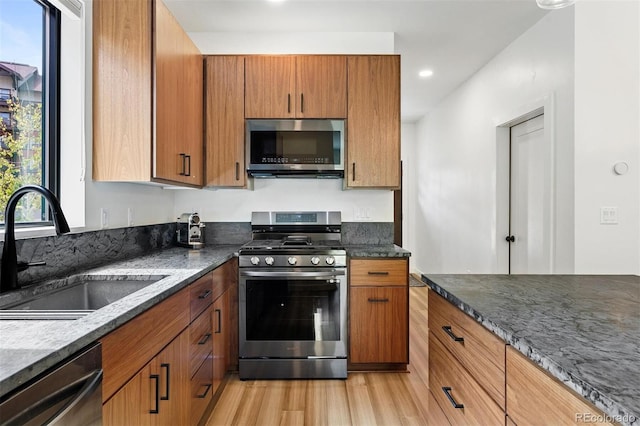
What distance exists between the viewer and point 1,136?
1.49 metres

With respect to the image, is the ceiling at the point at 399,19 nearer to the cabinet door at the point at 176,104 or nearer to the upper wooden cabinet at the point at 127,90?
the cabinet door at the point at 176,104

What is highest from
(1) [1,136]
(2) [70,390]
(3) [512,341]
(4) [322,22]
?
(4) [322,22]

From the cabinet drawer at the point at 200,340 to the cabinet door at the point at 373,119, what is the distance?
4.78 ft

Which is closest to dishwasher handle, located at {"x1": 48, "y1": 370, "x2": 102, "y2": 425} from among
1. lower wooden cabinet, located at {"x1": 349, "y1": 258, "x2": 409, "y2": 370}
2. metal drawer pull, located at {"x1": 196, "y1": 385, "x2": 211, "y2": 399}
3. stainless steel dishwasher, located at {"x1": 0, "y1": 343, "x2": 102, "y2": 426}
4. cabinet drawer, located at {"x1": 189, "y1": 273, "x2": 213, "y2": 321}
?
stainless steel dishwasher, located at {"x1": 0, "y1": 343, "x2": 102, "y2": 426}

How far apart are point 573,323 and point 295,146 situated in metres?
2.14

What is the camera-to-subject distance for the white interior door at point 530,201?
2707 mm

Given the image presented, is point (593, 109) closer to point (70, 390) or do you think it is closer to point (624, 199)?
point (624, 199)

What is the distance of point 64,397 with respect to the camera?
0.79 m

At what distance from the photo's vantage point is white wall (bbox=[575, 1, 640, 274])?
230cm

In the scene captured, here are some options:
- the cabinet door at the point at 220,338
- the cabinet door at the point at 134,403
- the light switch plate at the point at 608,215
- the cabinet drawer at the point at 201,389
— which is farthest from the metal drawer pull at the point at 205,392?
the light switch plate at the point at 608,215

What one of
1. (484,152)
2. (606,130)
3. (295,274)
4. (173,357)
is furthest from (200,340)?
(484,152)

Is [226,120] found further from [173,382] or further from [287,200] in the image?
[173,382]

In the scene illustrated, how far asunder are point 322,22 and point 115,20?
5.01 feet

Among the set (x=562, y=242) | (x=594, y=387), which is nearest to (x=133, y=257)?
(x=594, y=387)
